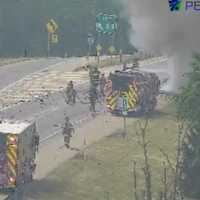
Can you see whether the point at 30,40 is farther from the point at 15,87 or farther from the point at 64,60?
the point at 15,87

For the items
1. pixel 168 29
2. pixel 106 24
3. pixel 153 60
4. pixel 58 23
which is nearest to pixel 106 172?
pixel 168 29

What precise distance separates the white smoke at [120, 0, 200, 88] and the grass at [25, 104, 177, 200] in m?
6.07

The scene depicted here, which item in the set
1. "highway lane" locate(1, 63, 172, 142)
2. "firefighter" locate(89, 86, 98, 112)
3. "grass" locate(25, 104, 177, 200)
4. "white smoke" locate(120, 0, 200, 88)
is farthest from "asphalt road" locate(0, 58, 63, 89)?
"grass" locate(25, 104, 177, 200)

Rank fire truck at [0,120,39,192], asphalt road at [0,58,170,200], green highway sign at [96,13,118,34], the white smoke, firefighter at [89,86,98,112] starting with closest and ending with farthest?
1. fire truck at [0,120,39,192]
2. asphalt road at [0,58,170,200]
3. the white smoke
4. firefighter at [89,86,98,112]
5. green highway sign at [96,13,118,34]

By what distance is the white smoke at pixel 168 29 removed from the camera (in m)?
37.4

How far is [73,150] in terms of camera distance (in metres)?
30.1

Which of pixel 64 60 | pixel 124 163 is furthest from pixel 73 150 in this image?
pixel 64 60

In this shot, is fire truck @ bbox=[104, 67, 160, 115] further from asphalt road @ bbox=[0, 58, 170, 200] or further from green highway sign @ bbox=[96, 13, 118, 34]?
green highway sign @ bbox=[96, 13, 118, 34]

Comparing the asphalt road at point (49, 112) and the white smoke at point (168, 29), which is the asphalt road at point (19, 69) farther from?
the white smoke at point (168, 29)

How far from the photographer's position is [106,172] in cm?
2712

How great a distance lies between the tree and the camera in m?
24.7

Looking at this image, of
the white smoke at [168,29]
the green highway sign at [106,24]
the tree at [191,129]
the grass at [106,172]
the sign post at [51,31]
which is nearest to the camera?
the grass at [106,172]

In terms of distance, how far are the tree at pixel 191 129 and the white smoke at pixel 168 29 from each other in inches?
379

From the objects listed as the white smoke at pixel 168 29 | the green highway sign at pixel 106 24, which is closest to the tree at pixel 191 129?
the white smoke at pixel 168 29
